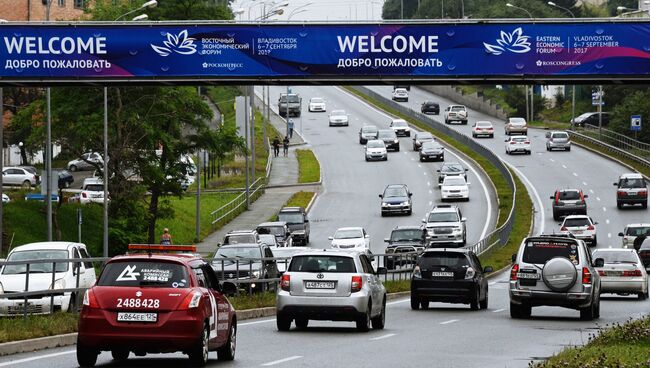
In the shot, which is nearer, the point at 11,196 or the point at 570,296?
the point at 570,296

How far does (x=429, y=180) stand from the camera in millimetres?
92500

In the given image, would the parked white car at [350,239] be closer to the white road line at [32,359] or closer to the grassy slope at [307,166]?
the grassy slope at [307,166]

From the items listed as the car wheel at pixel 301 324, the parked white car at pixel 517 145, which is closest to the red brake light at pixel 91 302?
the car wheel at pixel 301 324

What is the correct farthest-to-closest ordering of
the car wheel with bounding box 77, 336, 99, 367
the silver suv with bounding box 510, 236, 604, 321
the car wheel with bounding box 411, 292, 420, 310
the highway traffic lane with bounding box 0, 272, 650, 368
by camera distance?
the car wheel with bounding box 411, 292, 420, 310, the silver suv with bounding box 510, 236, 604, 321, the highway traffic lane with bounding box 0, 272, 650, 368, the car wheel with bounding box 77, 336, 99, 367

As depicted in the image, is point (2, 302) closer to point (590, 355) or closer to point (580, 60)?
point (590, 355)

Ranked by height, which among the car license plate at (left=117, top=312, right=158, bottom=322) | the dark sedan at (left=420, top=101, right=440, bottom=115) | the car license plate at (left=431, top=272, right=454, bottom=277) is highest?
the dark sedan at (left=420, top=101, right=440, bottom=115)

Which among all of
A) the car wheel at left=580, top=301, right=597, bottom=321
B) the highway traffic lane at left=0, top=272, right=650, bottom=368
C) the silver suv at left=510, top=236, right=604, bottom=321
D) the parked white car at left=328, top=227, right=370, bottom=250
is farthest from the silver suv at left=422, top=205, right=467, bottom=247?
the silver suv at left=510, top=236, right=604, bottom=321

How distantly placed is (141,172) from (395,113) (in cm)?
7527

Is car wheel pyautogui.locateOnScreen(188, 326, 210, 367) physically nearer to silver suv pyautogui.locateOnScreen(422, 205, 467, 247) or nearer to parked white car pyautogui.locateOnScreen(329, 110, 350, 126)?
silver suv pyautogui.locateOnScreen(422, 205, 467, 247)

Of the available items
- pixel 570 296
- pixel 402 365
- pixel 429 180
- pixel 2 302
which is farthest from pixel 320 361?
pixel 429 180

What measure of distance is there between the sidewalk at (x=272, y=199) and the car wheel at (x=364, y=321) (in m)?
32.3

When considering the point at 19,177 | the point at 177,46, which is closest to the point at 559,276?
the point at 177,46

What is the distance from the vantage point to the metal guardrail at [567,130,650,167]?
96.1 m

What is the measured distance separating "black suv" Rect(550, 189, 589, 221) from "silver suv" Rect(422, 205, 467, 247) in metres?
7.89
